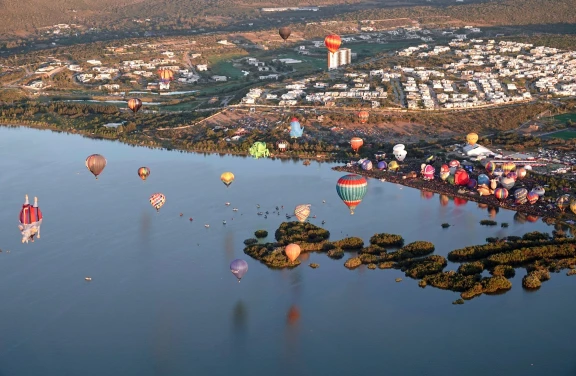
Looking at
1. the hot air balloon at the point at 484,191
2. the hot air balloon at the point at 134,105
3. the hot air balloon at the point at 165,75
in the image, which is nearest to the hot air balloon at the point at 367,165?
the hot air balloon at the point at 484,191

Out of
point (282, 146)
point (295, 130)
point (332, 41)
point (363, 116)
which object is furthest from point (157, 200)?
point (332, 41)

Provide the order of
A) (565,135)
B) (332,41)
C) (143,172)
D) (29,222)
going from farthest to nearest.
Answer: (332,41) < (565,135) < (143,172) < (29,222)

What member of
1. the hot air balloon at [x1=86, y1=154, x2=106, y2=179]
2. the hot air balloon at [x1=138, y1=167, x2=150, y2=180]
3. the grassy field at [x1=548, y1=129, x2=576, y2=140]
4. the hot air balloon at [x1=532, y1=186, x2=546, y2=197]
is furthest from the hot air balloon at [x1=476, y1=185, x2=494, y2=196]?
the hot air balloon at [x1=86, y1=154, x2=106, y2=179]

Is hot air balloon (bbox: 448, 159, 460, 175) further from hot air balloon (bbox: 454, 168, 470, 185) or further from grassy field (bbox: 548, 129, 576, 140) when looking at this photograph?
grassy field (bbox: 548, 129, 576, 140)

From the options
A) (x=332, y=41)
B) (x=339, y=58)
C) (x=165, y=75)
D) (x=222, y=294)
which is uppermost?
(x=332, y=41)

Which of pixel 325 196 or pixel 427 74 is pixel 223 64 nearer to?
pixel 427 74

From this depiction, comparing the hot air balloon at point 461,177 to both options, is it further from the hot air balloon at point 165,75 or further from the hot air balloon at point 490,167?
the hot air balloon at point 165,75

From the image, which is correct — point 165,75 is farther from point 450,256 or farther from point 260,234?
point 450,256

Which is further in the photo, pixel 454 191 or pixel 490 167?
pixel 490 167
